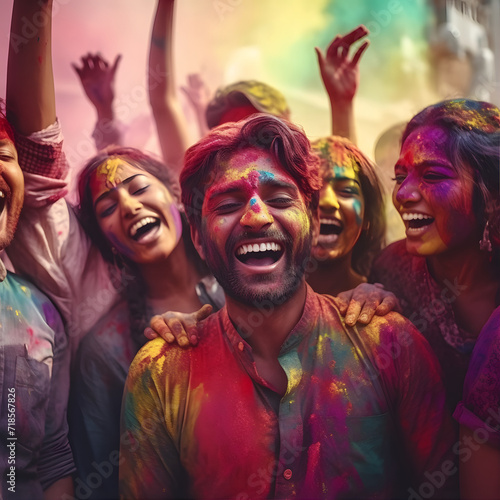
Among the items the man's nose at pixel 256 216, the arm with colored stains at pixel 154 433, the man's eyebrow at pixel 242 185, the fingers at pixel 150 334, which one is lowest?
the arm with colored stains at pixel 154 433

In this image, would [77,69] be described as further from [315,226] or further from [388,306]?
[388,306]

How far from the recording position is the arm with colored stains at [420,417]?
8.70 feet

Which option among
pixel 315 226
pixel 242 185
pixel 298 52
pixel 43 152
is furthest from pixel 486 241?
pixel 43 152

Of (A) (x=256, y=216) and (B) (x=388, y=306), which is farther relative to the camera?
(B) (x=388, y=306)

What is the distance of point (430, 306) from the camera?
2818 mm

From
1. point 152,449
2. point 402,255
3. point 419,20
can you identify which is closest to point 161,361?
point 152,449

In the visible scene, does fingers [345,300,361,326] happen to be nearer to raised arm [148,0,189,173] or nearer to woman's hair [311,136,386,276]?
woman's hair [311,136,386,276]

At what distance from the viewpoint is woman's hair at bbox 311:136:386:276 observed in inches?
114

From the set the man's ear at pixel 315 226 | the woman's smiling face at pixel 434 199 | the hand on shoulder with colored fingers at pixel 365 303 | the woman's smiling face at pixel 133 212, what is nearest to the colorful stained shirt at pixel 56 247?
the woman's smiling face at pixel 133 212

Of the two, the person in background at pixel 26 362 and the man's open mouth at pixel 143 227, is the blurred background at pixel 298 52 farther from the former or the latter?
the man's open mouth at pixel 143 227

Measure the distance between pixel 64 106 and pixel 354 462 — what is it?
212 cm

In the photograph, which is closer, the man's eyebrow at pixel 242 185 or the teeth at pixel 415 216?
the man's eyebrow at pixel 242 185

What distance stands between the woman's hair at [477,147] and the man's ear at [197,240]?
47.7 inches

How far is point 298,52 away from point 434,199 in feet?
3.45
